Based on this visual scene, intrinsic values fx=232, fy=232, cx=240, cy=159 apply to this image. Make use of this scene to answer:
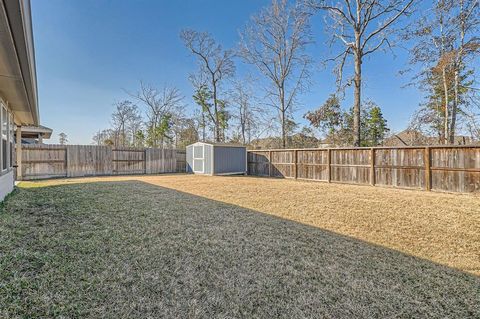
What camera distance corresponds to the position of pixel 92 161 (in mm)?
11883

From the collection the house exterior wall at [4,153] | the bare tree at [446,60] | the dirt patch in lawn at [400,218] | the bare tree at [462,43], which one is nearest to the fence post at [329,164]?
the dirt patch in lawn at [400,218]

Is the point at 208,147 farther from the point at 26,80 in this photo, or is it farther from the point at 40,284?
the point at 40,284

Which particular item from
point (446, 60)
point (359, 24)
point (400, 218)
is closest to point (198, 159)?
point (359, 24)

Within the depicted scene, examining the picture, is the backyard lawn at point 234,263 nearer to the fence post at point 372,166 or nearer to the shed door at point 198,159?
the fence post at point 372,166

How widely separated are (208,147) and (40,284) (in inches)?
439

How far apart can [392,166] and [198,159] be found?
9.48 meters

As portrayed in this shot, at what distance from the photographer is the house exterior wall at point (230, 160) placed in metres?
12.7

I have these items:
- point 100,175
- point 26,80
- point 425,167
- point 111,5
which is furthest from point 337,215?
point 100,175

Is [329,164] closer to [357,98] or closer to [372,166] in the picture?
[372,166]

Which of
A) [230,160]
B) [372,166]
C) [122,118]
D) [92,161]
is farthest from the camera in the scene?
[122,118]

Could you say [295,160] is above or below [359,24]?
below

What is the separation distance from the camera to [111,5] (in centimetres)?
859

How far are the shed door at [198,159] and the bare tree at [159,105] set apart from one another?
9868 mm

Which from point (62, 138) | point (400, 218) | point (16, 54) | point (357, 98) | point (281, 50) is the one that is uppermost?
point (281, 50)
